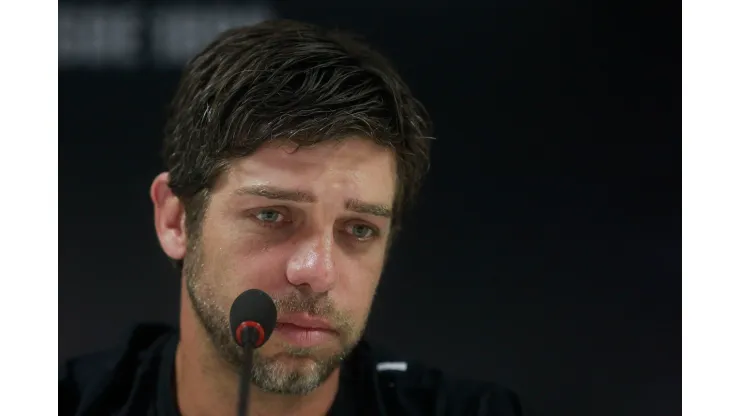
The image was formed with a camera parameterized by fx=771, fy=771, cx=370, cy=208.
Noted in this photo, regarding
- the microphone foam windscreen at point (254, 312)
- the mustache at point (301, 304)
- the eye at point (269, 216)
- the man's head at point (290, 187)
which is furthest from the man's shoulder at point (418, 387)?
the microphone foam windscreen at point (254, 312)

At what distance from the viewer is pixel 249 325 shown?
1011mm

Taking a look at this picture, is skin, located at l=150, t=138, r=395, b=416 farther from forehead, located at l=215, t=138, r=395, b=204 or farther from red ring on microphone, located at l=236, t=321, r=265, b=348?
red ring on microphone, located at l=236, t=321, r=265, b=348

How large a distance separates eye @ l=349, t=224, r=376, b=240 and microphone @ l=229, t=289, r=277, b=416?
0.29m

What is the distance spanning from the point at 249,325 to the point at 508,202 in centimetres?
64

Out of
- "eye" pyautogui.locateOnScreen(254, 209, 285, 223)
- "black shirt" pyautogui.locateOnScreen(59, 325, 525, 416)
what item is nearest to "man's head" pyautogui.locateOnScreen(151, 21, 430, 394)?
"eye" pyautogui.locateOnScreen(254, 209, 285, 223)

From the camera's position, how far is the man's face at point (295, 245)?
127 centimetres

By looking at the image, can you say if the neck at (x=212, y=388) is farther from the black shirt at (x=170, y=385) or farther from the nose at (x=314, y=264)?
the nose at (x=314, y=264)

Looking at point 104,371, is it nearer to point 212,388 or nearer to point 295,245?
point 212,388

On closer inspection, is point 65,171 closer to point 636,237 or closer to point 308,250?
point 308,250

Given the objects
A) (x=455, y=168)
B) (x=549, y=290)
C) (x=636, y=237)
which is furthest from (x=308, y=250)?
(x=636, y=237)

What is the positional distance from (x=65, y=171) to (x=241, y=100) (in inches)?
15.3

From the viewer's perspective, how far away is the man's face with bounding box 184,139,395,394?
127cm

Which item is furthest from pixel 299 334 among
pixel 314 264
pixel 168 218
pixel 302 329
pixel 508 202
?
pixel 508 202

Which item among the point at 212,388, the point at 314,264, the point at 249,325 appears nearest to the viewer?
the point at 249,325
